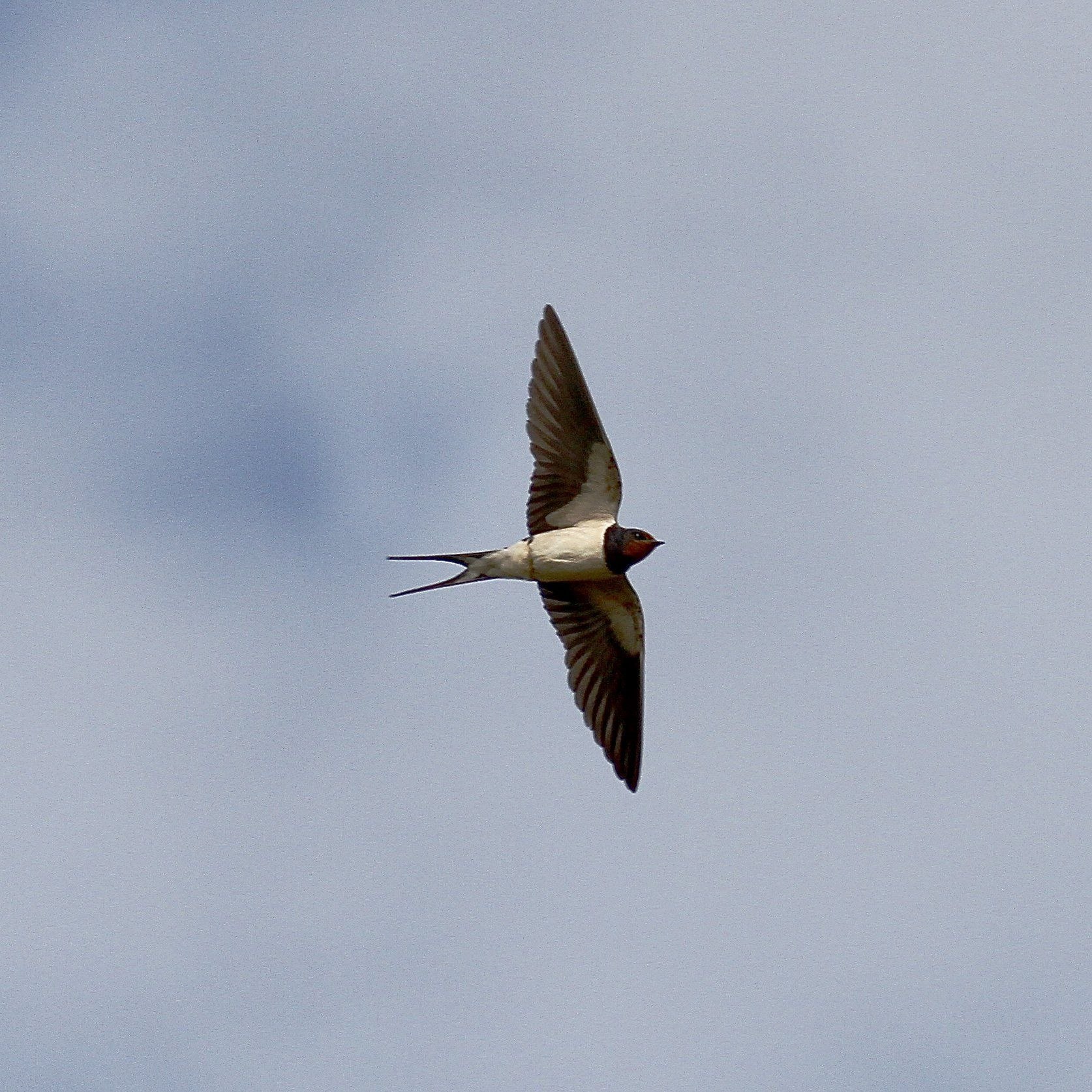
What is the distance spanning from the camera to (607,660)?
12.0 m

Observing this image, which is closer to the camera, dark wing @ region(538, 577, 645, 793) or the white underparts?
the white underparts

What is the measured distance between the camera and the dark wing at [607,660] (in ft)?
38.9

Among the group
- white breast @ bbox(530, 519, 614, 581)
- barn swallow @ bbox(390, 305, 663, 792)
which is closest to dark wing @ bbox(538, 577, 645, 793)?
barn swallow @ bbox(390, 305, 663, 792)

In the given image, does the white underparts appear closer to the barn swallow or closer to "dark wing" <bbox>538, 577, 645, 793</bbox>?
the barn swallow

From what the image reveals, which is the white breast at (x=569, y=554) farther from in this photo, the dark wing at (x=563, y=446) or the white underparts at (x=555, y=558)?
the dark wing at (x=563, y=446)

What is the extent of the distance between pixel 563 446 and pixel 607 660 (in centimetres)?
137

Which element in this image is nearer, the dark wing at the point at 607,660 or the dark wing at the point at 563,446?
the dark wing at the point at 563,446

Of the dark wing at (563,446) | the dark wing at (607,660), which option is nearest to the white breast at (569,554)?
the dark wing at (563,446)

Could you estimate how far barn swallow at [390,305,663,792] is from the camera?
11.3m

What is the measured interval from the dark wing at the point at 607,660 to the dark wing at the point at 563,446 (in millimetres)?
530

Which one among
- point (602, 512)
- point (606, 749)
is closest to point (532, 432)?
point (602, 512)

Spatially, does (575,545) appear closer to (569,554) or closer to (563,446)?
(569,554)

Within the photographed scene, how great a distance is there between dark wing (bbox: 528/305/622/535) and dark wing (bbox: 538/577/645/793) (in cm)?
53

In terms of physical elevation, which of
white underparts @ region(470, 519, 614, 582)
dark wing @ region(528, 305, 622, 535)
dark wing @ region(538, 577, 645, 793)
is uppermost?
dark wing @ region(528, 305, 622, 535)
